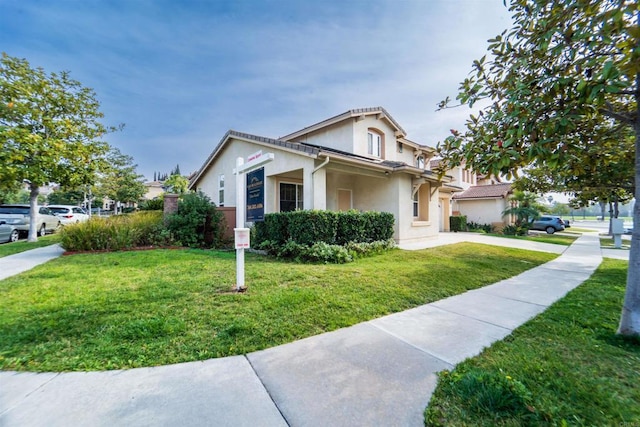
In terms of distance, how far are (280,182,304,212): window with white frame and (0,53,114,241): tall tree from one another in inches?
347

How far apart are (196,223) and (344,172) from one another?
6473 mm

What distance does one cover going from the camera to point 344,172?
1068cm

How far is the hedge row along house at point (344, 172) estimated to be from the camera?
984 centimetres

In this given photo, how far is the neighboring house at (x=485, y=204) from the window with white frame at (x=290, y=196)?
63.0 ft

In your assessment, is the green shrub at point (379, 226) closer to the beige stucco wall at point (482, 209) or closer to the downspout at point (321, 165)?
the downspout at point (321, 165)

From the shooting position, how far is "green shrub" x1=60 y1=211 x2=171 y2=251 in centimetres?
888

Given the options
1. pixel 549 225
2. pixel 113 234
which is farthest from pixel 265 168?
pixel 549 225

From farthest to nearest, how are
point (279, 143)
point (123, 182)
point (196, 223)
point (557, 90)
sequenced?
point (123, 182) → point (196, 223) → point (279, 143) → point (557, 90)

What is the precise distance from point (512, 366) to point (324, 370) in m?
1.93

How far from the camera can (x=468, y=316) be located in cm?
409

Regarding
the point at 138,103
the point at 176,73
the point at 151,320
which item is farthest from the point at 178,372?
the point at 138,103

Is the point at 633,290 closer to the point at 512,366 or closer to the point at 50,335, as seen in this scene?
the point at 512,366

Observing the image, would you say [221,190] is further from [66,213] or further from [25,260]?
[66,213]

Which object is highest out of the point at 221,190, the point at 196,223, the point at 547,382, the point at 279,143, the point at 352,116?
the point at 352,116
